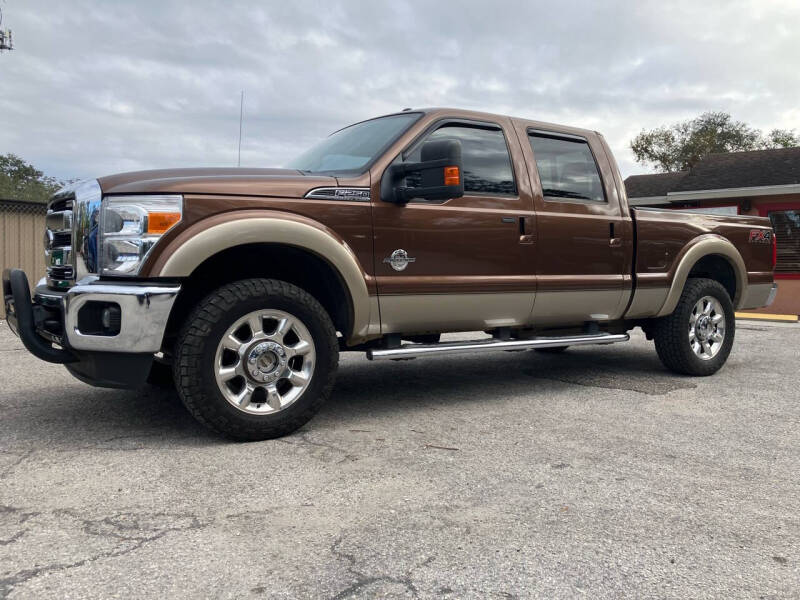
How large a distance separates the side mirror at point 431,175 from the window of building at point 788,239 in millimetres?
13656

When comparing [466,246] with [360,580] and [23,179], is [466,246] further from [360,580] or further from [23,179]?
[23,179]

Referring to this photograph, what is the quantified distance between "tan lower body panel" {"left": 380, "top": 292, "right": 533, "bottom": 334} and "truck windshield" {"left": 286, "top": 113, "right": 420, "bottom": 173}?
34.7 inches

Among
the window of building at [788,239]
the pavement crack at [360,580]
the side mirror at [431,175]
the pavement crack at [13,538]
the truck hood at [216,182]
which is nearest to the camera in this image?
the pavement crack at [360,580]

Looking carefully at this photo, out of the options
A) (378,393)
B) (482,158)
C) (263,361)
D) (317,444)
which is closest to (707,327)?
(482,158)

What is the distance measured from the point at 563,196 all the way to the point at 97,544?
12.8ft

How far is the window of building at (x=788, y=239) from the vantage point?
1519cm

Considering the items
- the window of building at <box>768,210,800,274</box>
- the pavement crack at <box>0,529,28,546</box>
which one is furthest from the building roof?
the pavement crack at <box>0,529,28,546</box>

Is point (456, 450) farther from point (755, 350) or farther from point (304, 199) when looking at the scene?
point (755, 350)

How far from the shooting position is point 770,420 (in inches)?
179

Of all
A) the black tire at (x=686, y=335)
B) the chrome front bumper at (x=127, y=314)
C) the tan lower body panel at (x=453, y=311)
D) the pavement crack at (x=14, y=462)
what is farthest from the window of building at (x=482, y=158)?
the pavement crack at (x=14, y=462)

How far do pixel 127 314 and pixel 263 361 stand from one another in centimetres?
75

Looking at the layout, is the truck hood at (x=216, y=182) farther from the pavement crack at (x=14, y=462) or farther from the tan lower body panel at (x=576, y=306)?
the tan lower body panel at (x=576, y=306)

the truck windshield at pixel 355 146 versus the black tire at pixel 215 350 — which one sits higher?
the truck windshield at pixel 355 146

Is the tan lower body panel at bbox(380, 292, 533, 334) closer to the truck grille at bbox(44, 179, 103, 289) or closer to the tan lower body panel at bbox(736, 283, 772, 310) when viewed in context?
the truck grille at bbox(44, 179, 103, 289)
